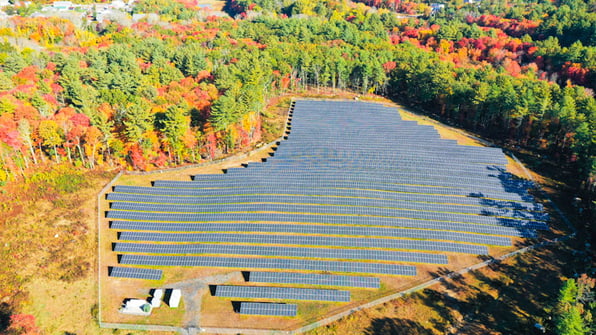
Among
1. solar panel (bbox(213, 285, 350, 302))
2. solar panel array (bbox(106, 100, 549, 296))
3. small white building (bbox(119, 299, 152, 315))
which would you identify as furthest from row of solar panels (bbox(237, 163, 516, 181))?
small white building (bbox(119, 299, 152, 315))

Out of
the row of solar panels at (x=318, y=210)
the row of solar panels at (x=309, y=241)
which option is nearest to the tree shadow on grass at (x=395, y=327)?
the row of solar panels at (x=309, y=241)

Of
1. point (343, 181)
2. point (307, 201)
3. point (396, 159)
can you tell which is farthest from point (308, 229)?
point (396, 159)

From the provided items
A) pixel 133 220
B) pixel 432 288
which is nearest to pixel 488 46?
pixel 432 288

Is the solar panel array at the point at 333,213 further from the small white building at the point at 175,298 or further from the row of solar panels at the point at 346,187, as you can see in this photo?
the small white building at the point at 175,298

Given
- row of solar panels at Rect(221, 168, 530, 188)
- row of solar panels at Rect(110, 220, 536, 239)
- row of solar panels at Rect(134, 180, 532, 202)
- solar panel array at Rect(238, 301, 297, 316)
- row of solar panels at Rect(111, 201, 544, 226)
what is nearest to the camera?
solar panel array at Rect(238, 301, 297, 316)

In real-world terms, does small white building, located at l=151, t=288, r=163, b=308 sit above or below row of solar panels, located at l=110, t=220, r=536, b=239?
below

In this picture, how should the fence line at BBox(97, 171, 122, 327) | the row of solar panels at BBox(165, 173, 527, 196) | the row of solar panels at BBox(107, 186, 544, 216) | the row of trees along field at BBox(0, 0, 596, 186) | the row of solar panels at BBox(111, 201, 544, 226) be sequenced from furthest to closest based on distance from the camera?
1. the row of trees along field at BBox(0, 0, 596, 186)
2. the row of solar panels at BBox(165, 173, 527, 196)
3. the row of solar panels at BBox(107, 186, 544, 216)
4. the row of solar panels at BBox(111, 201, 544, 226)
5. the fence line at BBox(97, 171, 122, 327)

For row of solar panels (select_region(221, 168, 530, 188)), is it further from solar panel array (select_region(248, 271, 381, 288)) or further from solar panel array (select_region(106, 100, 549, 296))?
solar panel array (select_region(248, 271, 381, 288))

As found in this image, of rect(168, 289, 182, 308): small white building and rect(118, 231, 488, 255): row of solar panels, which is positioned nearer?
rect(168, 289, 182, 308): small white building
